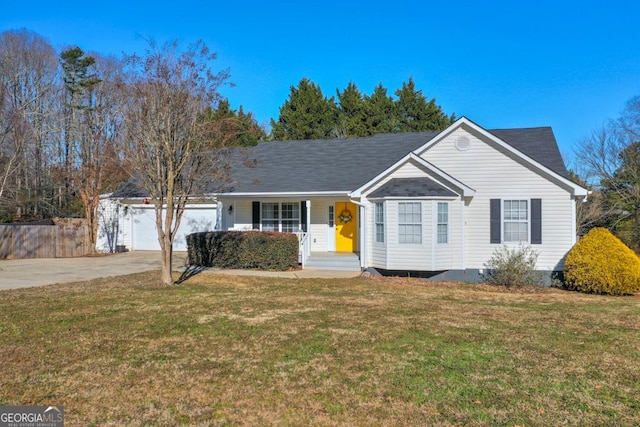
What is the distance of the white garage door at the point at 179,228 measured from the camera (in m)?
19.7

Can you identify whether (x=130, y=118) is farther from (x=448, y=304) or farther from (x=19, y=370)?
(x=448, y=304)

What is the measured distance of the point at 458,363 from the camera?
5.31 metres

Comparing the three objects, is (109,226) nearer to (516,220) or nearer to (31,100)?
(31,100)

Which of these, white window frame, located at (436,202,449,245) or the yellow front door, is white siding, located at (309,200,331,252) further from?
white window frame, located at (436,202,449,245)

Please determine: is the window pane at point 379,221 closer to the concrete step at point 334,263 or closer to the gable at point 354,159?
the gable at point 354,159

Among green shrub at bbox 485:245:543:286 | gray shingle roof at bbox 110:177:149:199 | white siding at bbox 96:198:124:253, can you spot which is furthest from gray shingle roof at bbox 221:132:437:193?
white siding at bbox 96:198:124:253

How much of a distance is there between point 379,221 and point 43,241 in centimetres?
1550

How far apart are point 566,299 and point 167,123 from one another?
36.1ft

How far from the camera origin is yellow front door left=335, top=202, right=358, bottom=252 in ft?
55.7

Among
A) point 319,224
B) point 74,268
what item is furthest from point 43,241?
point 319,224

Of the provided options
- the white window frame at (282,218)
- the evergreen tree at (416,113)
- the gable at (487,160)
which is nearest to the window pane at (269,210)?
the white window frame at (282,218)

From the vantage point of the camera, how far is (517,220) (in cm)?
1353

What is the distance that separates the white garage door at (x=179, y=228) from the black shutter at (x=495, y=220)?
1185cm

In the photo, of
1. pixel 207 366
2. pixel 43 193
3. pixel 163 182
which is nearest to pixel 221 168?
pixel 163 182
